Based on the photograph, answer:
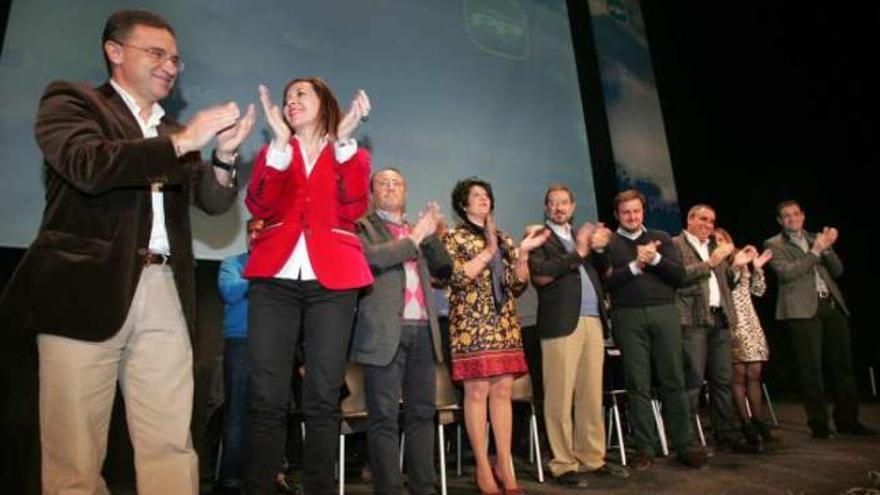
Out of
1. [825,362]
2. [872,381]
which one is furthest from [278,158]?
[872,381]

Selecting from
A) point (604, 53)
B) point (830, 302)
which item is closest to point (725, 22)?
point (604, 53)

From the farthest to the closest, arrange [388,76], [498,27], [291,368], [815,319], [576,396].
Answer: [498,27] → [815,319] → [388,76] → [576,396] → [291,368]

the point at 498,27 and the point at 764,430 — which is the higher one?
the point at 498,27

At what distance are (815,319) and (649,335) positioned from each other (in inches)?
67.7

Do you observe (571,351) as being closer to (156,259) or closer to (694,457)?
(694,457)

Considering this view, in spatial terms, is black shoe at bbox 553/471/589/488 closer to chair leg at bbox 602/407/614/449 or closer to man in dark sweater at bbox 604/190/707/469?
man in dark sweater at bbox 604/190/707/469

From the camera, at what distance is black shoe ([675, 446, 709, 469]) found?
11.7 feet

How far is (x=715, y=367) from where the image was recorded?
4.16m

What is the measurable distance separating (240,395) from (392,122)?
187cm

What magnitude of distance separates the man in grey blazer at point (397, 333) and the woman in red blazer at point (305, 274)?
1.42ft

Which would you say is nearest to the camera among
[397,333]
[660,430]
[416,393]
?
[397,333]

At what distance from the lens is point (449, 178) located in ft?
14.3

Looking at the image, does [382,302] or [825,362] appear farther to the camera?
[825,362]

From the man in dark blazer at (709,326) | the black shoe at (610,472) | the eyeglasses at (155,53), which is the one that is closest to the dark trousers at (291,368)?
the eyeglasses at (155,53)
